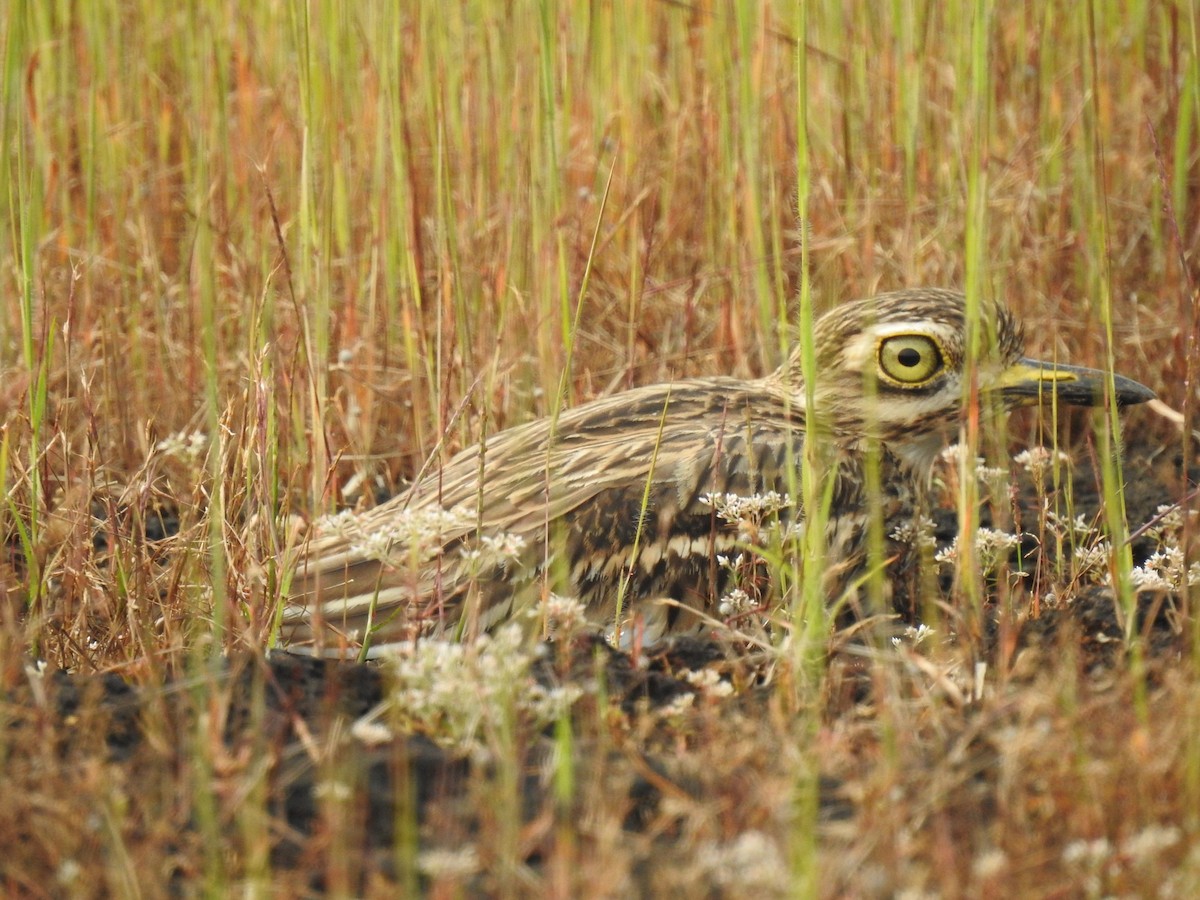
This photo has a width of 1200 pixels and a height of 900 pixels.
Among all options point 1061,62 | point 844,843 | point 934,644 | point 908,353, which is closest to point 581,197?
point 908,353

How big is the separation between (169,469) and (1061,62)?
2605 millimetres

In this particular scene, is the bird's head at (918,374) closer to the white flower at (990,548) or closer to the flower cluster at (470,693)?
the white flower at (990,548)

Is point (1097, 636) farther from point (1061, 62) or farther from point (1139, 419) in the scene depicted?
point (1061, 62)

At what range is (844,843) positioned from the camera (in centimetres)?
173

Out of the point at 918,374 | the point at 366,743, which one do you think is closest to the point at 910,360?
the point at 918,374

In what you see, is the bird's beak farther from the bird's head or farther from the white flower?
the white flower

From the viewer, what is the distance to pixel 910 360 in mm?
3299

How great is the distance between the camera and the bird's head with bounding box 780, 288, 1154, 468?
3234 mm

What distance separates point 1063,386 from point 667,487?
2.76 ft

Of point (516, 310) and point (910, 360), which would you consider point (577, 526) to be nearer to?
point (910, 360)

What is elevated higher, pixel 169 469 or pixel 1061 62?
pixel 1061 62

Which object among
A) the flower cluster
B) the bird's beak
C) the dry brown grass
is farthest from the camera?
the bird's beak

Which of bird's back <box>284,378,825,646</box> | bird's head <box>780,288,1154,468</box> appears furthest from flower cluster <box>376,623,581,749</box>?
bird's head <box>780,288,1154,468</box>

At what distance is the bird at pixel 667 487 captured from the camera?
2.76 meters
